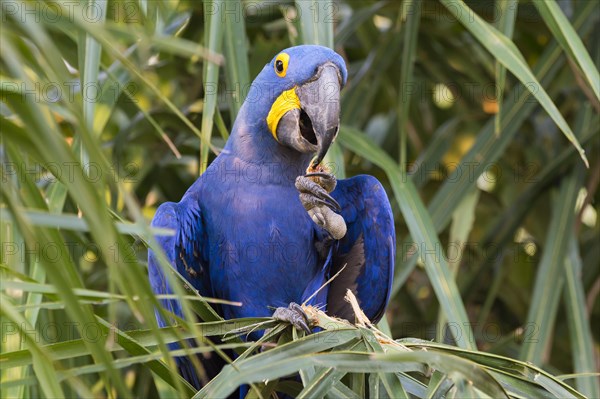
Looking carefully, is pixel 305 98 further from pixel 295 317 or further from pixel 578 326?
pixel 578 326

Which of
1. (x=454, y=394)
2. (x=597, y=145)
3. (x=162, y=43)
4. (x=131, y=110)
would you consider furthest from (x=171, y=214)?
(x=597, y=145)

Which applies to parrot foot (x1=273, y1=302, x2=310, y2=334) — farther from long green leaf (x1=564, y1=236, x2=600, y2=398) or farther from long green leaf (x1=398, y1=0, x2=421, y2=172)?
long green leaf (x1=564, y1=236, x2=600, y2=398)

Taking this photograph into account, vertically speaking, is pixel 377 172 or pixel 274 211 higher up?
pixel 377 172

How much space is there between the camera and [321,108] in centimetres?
195

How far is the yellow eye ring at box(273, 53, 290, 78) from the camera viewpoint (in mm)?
2076

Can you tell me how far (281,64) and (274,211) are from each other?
1.17ft

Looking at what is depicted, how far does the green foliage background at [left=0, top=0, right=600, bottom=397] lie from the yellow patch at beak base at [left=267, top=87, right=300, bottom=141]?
0.44 ft

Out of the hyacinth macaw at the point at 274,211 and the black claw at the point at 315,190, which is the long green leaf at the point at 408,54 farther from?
the black claw at the point at 315,190

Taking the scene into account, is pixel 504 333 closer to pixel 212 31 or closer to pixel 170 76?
pixel 170 76

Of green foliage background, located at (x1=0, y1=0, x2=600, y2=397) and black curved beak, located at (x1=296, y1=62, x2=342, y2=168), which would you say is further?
black curved beak, located at (x1=296, y1=62, x2=342, y2=168)

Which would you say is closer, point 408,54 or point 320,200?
point 320,200

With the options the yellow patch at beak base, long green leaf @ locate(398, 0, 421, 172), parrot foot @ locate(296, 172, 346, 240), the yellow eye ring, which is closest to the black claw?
parrot foot @ locate(296, 172, 346, 240)

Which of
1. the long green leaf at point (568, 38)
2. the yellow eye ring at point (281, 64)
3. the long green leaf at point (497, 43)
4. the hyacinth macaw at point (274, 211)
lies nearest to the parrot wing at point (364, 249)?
the hyacinth macaw at point (274, 211)

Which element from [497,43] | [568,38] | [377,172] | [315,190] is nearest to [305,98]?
[315,190]
